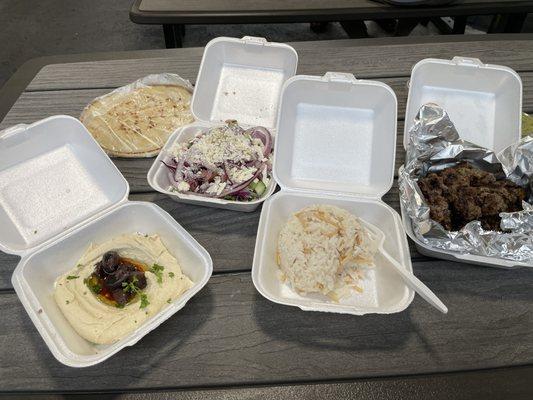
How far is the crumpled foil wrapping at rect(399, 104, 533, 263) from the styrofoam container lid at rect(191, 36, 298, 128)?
577 mm

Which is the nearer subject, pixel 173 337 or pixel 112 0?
pixel 173 337

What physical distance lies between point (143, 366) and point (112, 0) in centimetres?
341

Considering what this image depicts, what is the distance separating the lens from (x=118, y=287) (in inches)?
41.8

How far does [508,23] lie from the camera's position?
2.24 meters

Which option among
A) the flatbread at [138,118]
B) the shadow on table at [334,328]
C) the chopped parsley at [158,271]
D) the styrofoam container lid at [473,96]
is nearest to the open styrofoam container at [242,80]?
the flatbread at [138,118]

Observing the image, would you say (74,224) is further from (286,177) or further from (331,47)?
(331,47)

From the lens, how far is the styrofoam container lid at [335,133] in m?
1.31

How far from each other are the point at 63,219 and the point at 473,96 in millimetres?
1555

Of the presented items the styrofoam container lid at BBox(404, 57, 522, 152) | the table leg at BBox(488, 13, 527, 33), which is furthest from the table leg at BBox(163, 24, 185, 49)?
the table leg at BBox(488, 13, 527, 33)

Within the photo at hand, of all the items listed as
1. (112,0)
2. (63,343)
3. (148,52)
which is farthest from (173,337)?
(112,0)

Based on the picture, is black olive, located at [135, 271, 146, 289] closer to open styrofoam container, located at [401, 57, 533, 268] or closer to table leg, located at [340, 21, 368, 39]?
open styrofoam container, located at [401, 57, 533, 268]

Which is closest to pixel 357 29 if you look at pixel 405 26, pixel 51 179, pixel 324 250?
pixel 405 26

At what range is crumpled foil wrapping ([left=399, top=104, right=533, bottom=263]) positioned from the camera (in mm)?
1069

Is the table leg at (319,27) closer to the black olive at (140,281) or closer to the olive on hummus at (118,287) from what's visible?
the olive on hummus at (118,287)
